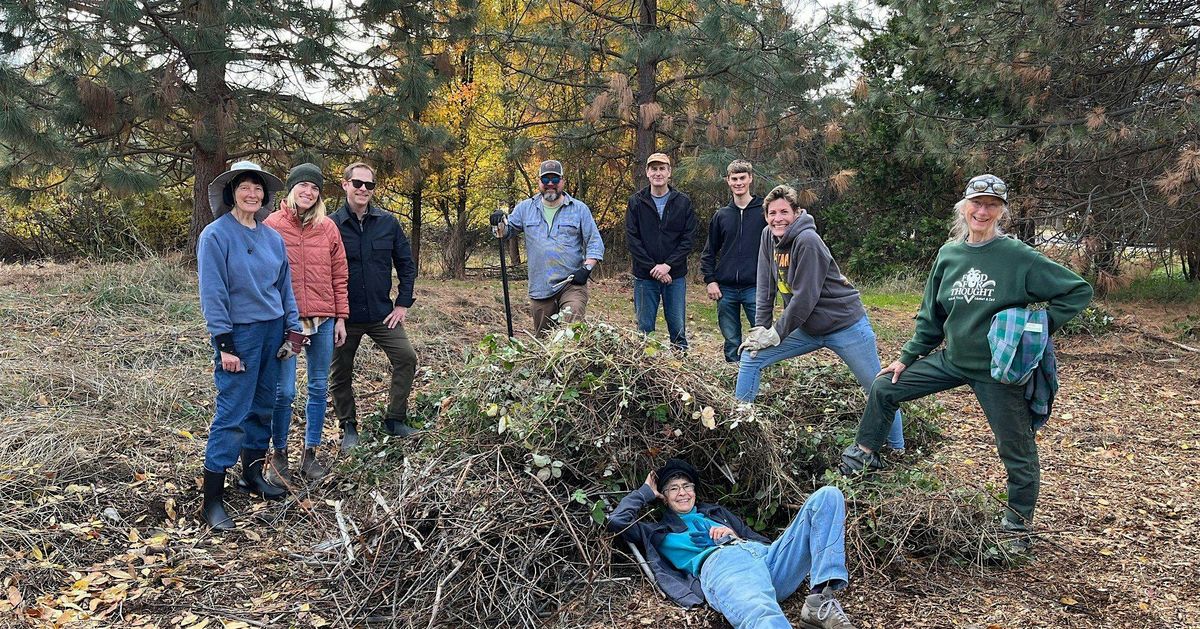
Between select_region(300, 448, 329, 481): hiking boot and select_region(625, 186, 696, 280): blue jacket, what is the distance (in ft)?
8.82

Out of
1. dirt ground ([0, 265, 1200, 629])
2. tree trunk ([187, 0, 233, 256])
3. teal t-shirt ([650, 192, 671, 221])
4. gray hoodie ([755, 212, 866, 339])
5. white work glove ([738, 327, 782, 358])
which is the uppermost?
tree trunk ([187, 0, 233, 256])

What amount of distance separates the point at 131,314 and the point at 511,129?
5862 millimetres

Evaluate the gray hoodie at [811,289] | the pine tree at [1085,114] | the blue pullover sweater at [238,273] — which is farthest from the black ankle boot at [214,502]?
the pine tree at [1085,114]

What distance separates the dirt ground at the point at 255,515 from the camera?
3184 millimetres

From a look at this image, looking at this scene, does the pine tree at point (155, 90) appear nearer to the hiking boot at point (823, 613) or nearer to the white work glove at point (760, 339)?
the white work glove at point (760, 339)

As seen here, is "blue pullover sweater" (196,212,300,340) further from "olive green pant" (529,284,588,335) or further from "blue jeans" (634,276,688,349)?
"blue jeans" (634,276,688,349)

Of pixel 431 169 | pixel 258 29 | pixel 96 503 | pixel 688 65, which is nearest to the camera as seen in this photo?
pixel 96 503

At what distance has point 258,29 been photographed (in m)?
7.88

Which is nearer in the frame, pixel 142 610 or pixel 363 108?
pixel 142 610

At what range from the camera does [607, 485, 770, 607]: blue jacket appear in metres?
3.27

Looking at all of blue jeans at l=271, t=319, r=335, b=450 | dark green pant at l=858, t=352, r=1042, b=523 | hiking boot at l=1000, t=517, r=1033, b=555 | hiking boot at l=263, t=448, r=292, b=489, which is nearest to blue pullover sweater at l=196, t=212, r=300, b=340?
blue jeans at l=271, t=319, r=335, b=450

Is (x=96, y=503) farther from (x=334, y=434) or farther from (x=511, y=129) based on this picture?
(x=511, y=129)

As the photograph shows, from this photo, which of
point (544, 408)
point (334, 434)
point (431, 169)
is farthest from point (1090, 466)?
point (431, 169)

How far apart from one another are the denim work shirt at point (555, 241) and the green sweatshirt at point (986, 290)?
98.9 inches
